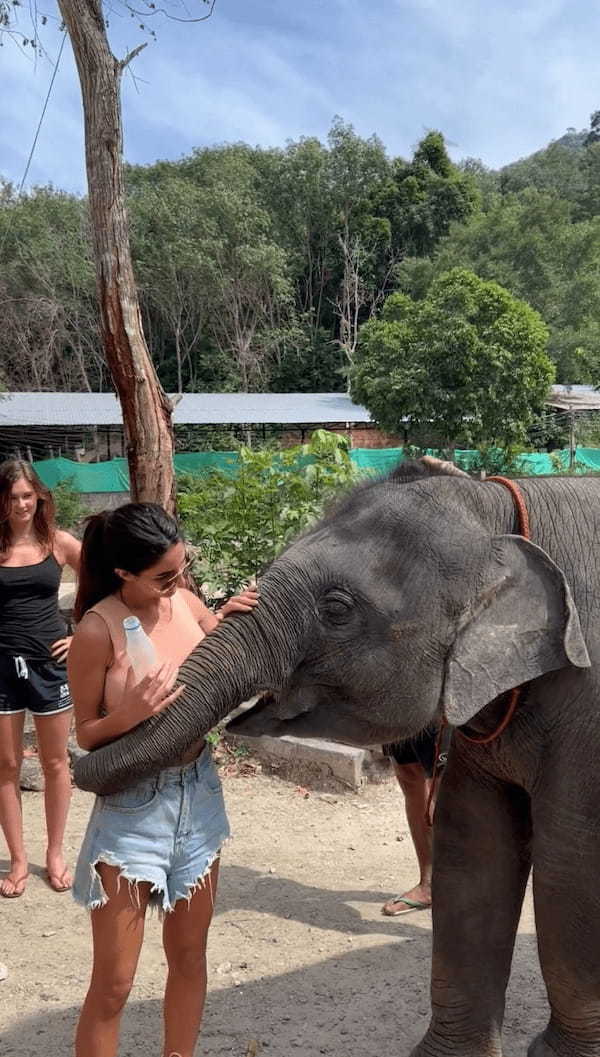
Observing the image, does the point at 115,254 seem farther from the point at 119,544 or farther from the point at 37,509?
the point at 119,544


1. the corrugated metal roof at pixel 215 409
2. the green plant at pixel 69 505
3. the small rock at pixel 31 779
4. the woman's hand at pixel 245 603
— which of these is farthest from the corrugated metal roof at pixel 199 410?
the woman's hand at pixel 245 603

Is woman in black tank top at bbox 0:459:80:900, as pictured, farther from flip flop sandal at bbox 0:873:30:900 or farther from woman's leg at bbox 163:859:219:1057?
woman's leg at bbox 163:859:219:1057

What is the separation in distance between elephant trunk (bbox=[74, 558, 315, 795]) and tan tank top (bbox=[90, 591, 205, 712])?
0.61 feet

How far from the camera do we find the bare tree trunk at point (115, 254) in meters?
6.02

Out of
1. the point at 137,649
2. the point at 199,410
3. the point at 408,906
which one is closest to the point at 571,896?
the point at 137,649

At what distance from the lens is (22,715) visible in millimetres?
4500

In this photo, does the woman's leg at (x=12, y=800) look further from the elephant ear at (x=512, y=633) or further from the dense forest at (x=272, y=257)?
the dense forest at (x=272, y=257)

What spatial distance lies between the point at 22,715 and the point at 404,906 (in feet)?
6.89

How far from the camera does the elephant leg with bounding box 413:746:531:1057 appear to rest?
265cm

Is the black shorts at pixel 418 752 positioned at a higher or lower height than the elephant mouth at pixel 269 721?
lower

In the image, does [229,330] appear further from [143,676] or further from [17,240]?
[143,676]

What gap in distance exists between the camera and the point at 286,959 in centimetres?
388

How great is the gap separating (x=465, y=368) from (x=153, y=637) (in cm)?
2052

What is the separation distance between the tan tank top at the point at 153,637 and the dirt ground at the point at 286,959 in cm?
164
